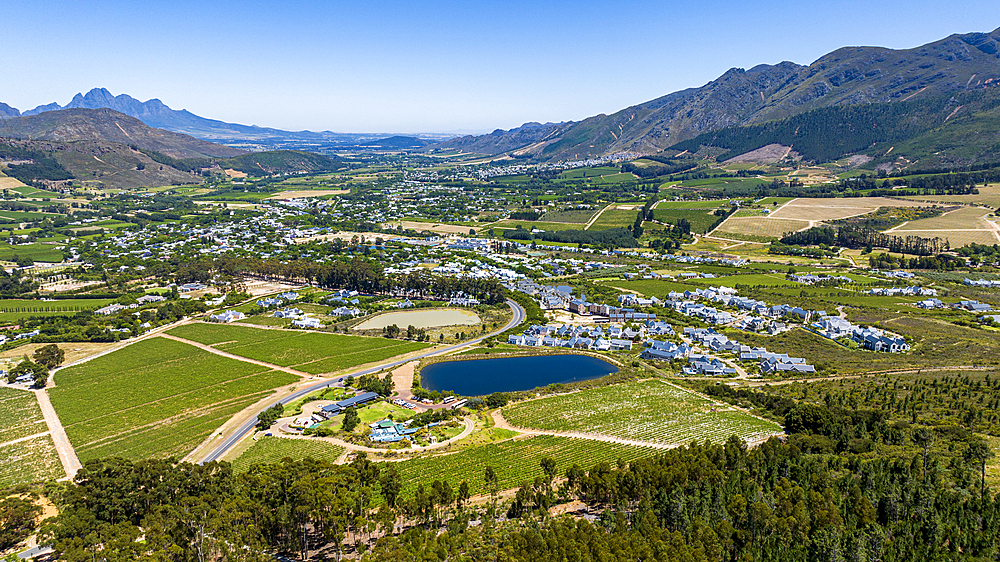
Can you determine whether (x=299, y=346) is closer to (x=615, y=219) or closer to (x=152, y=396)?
(x=152, y=396)

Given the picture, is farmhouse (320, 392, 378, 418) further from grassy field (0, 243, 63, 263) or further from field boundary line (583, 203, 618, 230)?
field boundary line (583, 203, 618, 230)

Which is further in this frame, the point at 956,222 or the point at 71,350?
the point at 956,222

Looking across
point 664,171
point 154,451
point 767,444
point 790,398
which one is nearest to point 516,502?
point 767,444

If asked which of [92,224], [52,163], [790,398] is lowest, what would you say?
[790,398]

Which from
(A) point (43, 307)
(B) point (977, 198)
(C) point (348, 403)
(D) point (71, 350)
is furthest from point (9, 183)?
(B) point (977, 198)

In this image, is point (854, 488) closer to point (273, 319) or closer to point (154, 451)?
point (154, 451)

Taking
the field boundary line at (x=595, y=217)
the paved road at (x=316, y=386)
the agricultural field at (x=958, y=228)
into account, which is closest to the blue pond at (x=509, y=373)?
the paved road at (x=316, y=386)
